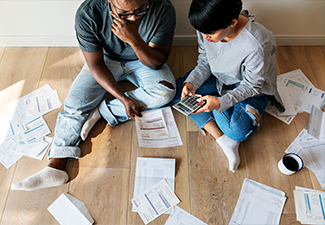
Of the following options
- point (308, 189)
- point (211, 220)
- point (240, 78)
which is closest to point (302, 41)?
point (240, 78)

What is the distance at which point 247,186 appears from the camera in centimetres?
141

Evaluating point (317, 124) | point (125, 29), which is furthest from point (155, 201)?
point (317, 124)

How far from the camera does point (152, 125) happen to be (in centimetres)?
160

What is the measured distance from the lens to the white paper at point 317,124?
1.59 m

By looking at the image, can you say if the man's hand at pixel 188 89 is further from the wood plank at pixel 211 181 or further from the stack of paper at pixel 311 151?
the stack of paper at pixel 311 151

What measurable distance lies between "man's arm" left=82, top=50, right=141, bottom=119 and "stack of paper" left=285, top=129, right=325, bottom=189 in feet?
3.50

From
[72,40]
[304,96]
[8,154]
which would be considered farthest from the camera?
[72,40]

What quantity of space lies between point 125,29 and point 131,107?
0.51 metres

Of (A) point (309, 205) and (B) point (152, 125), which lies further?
(B) point (152, 125)

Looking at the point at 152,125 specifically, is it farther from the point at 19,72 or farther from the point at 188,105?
the point at 19,72

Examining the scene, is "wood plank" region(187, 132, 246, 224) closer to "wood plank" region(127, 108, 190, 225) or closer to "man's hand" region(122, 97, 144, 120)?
"wood plank" region(127, 108, 190, 225)

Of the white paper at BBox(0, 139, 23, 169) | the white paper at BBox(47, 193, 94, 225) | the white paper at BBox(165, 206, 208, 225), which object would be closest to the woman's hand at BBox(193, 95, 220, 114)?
the white paper at BBox(165, 206, 208, 225)

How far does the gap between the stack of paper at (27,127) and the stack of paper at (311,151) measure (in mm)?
1642

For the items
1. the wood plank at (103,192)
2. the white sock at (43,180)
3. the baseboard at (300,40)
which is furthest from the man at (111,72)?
the baseboard at (300,40)
